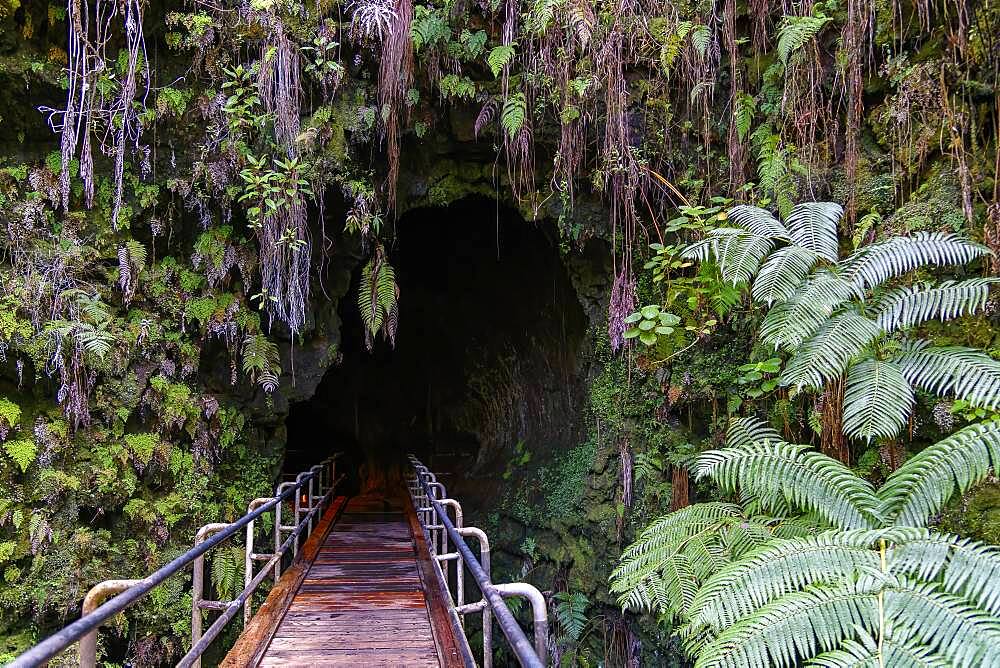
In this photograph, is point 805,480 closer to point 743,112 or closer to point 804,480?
point 804,480

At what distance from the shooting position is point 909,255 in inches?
150

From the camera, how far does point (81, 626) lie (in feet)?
6.34

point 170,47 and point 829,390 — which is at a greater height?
point 170,47

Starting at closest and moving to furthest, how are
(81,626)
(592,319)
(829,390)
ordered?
(81,626) → (829,390) → (592,319)

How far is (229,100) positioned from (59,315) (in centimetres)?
249

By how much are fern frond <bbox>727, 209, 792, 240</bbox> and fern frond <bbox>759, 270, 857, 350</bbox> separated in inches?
19.7

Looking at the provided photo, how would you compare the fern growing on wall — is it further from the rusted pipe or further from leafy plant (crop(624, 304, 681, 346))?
the rusted pipe

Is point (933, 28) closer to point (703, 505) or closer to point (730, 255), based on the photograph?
point (730, 255)

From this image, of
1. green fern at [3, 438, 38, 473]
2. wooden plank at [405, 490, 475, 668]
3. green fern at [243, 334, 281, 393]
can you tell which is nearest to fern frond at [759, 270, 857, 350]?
wooden plank at [405, 490, 475, 668]

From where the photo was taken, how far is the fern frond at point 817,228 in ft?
13.8

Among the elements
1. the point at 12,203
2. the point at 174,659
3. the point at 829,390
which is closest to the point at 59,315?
the point at 12,203

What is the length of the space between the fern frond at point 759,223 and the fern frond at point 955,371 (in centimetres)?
116

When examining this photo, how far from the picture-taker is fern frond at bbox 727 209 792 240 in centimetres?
445

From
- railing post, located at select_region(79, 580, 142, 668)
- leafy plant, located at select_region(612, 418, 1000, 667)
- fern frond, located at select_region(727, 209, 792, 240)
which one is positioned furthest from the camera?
fern frond, located at select_region(727, 209, 792, 240)
